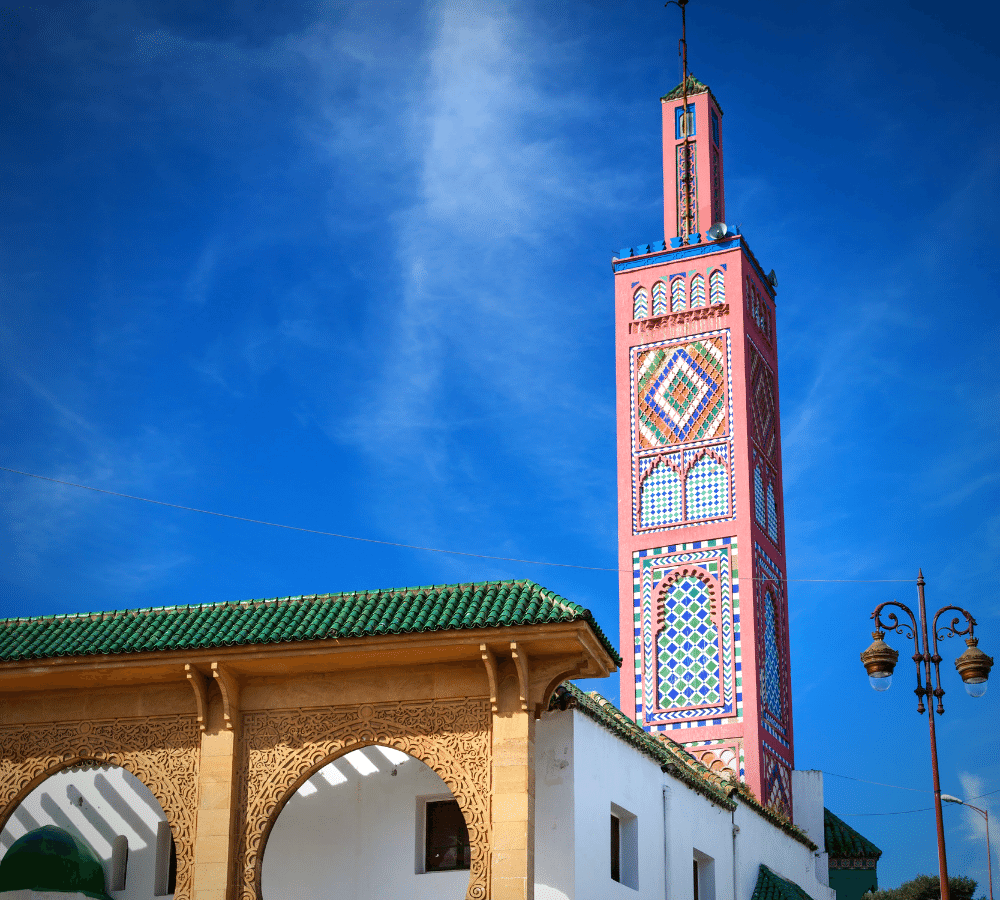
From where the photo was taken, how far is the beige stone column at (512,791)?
Answer: 11727mm

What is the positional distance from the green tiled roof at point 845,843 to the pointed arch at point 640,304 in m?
7.70

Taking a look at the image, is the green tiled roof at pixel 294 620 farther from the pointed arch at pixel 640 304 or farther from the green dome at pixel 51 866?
the pointed arch at pixel 640 304

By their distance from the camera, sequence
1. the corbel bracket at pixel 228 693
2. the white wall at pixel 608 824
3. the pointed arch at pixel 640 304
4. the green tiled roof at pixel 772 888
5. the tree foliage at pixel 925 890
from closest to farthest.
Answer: the white wall at pixel 608 824, the corbel bracket at pixel 228 693, the green tiled roof at pixel 772 888, the pointed arch at pixel 640 304, the tree foliage at pixel 925 890

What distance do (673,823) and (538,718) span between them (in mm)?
3157

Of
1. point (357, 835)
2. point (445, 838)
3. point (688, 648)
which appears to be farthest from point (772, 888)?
point (357, 835)

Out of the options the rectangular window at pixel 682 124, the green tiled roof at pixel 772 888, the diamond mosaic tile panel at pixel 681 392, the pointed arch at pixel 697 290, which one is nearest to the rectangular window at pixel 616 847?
the green tiled roof at pixel 772 888

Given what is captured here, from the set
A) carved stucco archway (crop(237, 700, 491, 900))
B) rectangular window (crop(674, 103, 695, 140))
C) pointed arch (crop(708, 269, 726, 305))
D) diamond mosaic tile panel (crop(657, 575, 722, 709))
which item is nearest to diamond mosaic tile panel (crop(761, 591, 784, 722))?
diamond mosaic tile panel (crop(657, 575, 722, 709))

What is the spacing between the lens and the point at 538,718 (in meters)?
12.5

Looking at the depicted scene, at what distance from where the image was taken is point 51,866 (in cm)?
1374

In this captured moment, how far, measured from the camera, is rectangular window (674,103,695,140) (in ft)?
77.5

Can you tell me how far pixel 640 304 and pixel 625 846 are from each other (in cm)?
1030

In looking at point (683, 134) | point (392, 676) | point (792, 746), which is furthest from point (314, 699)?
point (683, 134)

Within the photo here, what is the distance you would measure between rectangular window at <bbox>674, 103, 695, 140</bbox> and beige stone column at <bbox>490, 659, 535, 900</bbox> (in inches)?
530

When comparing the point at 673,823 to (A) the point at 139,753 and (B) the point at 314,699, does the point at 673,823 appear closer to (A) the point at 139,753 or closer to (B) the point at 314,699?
(B) the point at 314,699
